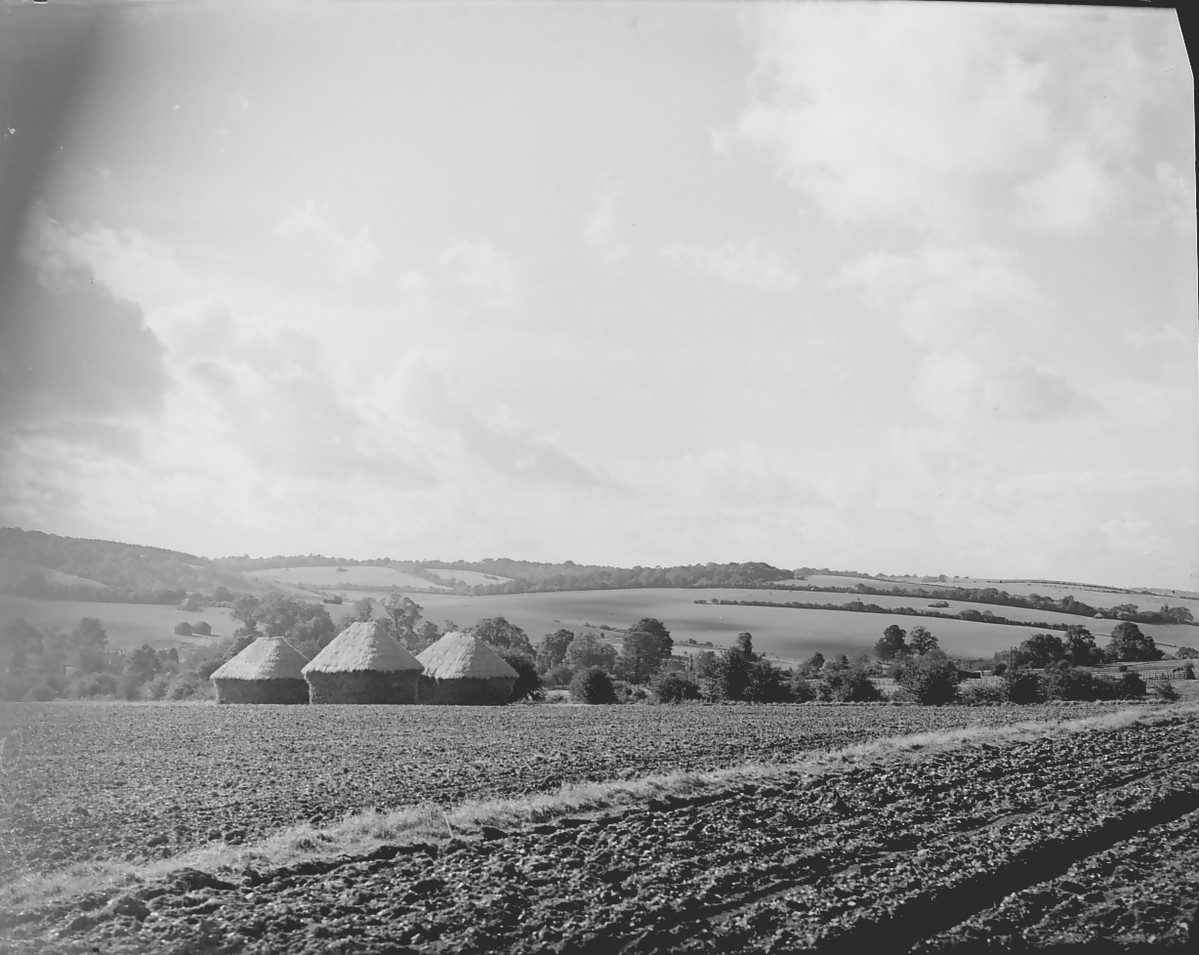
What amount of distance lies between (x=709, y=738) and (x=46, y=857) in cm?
1000

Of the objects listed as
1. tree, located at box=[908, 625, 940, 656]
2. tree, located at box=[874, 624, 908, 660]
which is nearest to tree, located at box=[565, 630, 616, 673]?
tree, located at box=[874, 624, 908, 660]

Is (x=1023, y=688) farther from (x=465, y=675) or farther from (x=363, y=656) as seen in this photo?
(x=363, y=656)

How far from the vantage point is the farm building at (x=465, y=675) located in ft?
76.4

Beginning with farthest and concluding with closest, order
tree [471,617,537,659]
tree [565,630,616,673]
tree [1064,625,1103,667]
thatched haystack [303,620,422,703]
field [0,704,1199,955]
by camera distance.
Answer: thatched haystack [303,620,422,703], tree [1064,625,1103,667], tree [565,630,616,673], tree [471,617,537,659], field [0,704,1199,955]

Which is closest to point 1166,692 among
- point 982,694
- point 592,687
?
point 982,694

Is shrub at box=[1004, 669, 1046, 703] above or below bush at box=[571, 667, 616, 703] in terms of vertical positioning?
above

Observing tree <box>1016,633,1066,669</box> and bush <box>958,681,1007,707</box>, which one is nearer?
tree <box>1016,633,1066,669</box>

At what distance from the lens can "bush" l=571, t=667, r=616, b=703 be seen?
2289cm

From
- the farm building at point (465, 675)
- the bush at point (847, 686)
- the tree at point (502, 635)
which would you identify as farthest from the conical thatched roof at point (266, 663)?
the bush at point (847, 686)

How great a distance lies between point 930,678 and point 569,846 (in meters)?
18.2

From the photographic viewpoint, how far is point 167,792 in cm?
795

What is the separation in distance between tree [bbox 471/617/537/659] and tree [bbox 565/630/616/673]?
1.03 meters

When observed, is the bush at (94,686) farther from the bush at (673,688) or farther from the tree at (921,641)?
the tree at (921,641)

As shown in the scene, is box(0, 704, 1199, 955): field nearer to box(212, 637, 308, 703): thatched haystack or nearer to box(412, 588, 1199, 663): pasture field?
box(412, 588, 1199, 663): pasture field
